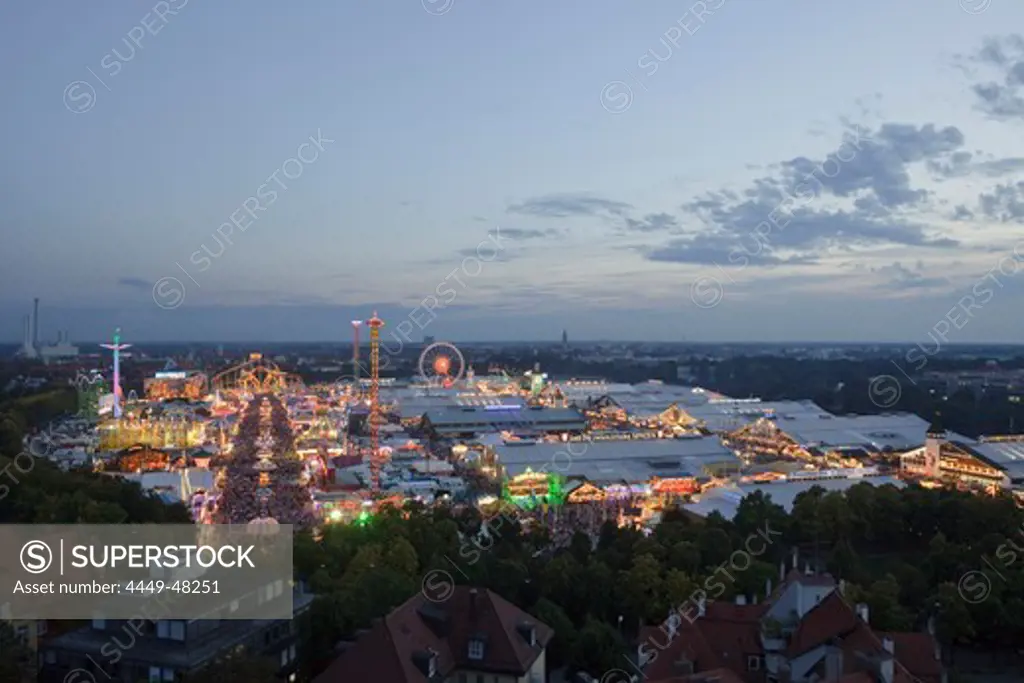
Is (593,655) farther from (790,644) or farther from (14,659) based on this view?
(14,659)

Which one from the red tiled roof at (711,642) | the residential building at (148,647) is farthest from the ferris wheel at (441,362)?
the residential building at (148,647)

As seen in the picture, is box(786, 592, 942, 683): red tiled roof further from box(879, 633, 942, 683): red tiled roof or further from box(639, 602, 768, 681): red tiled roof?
box(639, 602, 768, 681): red tiled roof

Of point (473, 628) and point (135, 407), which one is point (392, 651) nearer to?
point (473, 628)

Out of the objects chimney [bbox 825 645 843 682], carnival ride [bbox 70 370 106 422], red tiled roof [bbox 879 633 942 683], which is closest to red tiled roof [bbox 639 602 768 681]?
chimney [bbox 825 645 843 682]

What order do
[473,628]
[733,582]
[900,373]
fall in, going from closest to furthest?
[473,628], [733,582], [900,373]

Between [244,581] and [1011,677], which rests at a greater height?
[244,581]

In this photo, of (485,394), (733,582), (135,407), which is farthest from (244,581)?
(485,394)

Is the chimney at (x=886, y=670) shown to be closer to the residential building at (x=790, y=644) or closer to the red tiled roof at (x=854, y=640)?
the residential building at (x=790, y=644)
